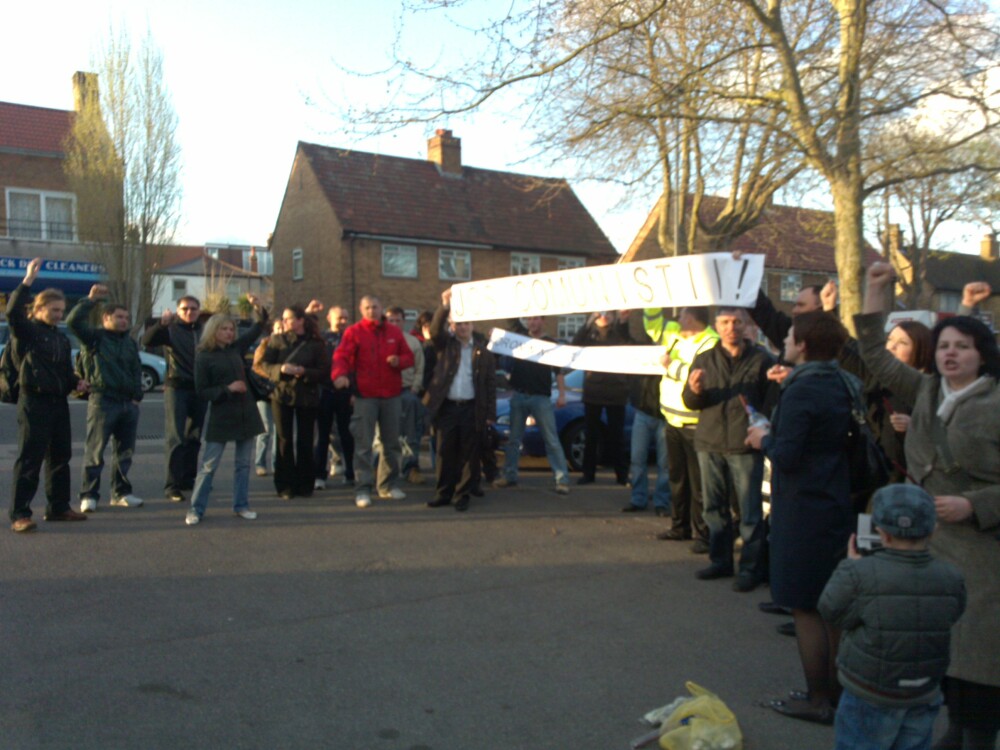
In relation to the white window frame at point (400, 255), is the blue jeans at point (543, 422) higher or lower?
lower

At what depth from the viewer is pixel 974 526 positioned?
11.3 ft

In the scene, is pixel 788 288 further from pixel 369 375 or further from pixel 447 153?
pixel 369 375

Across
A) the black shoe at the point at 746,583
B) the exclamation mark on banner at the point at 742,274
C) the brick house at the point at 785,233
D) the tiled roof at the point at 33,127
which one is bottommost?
the black shoe at the point at 746,583

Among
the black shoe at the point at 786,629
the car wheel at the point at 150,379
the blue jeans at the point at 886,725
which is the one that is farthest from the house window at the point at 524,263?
the blue jeans at the point at 886,725

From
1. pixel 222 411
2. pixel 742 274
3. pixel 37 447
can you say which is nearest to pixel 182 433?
pixel 222 411

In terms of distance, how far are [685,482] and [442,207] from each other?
32.0m

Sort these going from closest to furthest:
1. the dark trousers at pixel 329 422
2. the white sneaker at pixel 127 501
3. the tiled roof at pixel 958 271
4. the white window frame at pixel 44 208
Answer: the white sneaker at pixel 127 501, the dark trousers at pixel 329 422, the white window frame at pixel 44 208, the tiled roof at pixel 958 271

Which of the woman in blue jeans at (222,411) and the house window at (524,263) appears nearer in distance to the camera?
the woman in blue jeans at (222,411)

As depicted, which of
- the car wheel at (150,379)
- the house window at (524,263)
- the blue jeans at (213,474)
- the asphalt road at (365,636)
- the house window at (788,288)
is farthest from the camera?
the house window at (788,288)

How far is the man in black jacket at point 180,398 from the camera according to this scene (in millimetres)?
8711

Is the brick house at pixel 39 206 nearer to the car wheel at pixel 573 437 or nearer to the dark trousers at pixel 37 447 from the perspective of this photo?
the car wheel at pixel 573 437

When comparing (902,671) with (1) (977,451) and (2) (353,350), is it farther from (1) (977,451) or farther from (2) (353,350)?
(2) (353,350)

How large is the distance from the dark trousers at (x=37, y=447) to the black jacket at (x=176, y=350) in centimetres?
126

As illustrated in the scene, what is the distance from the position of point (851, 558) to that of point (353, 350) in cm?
613
